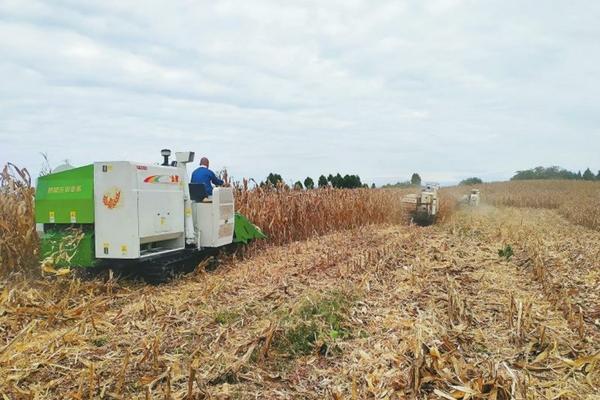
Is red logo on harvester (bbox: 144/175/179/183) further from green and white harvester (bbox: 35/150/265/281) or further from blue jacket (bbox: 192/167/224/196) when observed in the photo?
blue jacket (bbox: 192/167/224/196)

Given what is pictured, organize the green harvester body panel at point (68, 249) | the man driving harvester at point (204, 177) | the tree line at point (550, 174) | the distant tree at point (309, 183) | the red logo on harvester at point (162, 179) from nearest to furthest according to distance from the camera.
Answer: the green harvester body panel at point (68, 249), the red logo on harvester at point (162, 179), the man driving harvester at point (204, 177), the distant tree at point (309, 183), the tree line at point (550, 174)

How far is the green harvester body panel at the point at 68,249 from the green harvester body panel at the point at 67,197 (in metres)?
0.24

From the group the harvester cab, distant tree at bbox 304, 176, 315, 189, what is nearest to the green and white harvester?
distant tree at bbox 304, 176, 315, 189

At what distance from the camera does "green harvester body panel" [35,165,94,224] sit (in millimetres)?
6879

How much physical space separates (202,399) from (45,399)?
113cm

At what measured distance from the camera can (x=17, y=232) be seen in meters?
7.65

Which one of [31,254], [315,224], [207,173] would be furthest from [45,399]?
[315,224]

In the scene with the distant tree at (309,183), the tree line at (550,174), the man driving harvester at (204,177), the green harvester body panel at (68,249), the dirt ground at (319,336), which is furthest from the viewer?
the tree line at (550,174)

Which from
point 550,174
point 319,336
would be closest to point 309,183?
point 319,336

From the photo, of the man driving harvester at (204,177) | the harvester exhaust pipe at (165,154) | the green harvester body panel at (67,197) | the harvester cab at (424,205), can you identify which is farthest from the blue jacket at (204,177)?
the harvester cab at (424,205)

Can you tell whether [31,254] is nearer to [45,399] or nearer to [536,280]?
[45,399]

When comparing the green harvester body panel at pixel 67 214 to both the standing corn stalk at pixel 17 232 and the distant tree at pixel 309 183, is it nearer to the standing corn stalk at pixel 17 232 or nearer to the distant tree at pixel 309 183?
the standing corn stalk at pixel 17 232

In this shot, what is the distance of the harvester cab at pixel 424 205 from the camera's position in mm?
18484

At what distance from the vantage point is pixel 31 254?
25.0 ft
